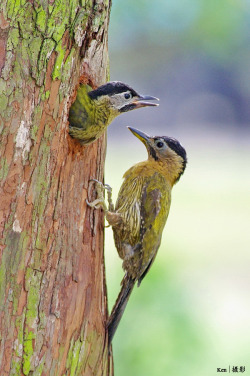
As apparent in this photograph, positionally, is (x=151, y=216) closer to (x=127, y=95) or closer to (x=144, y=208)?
(x=144, y=208)

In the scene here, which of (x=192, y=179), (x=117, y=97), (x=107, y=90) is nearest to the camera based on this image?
(x=107, y=90)

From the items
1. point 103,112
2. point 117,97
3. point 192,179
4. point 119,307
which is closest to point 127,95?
point 117,97

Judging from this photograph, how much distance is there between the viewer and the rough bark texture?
397 cm

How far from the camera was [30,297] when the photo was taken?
4.04 m

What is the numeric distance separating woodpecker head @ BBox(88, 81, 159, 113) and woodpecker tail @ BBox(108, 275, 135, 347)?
1391 mm

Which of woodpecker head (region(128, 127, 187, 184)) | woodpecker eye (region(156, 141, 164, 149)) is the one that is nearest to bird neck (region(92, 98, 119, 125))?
woodpecker head (region(128, 127, 187, 184))

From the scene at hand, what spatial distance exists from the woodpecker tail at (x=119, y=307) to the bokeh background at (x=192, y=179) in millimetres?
2625

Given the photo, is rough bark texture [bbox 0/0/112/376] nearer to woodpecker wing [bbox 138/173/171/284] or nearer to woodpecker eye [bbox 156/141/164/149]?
woodpecker wing [bbox 138/173/171/284]

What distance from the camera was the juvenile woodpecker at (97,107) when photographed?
14.9ft

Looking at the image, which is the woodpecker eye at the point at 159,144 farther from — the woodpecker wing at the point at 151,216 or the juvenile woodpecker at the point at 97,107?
the juvenile woodpecker at the point at 97,107

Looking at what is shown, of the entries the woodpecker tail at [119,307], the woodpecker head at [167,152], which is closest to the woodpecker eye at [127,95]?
the woodpecker head at [167,152]

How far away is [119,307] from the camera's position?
5.12m

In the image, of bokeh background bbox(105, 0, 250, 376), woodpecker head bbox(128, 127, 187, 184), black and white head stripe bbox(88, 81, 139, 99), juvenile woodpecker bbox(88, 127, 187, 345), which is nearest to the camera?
black and white head stripe bbox(88, 81, 139, 99)

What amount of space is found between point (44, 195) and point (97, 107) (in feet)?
2.87
